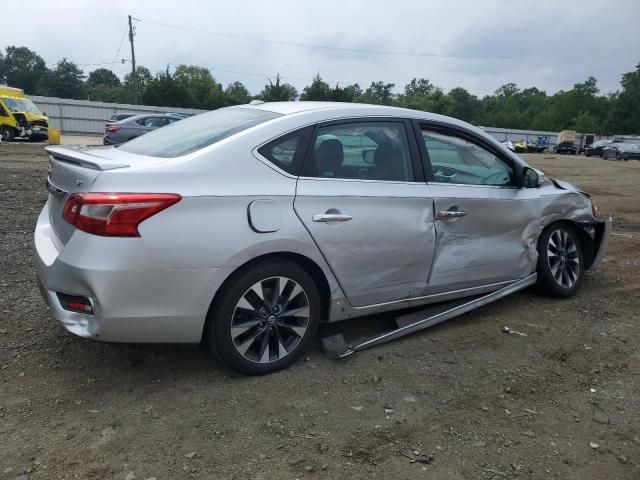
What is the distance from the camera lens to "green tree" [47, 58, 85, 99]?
86.6 metres

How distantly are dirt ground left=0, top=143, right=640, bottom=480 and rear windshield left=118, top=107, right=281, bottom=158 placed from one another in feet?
4.24

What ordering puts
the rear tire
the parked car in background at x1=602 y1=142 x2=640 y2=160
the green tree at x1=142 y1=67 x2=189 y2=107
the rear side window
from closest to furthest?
the rear side window
the rear tire
the parked car in background at x1=602 y1=142 x2=640 y2=160
the green tree at x1=142 y1=67 x2=189 y2=107

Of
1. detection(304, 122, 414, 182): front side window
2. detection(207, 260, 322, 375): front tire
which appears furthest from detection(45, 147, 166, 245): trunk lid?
detection(304, 122, 414, 182): front side window

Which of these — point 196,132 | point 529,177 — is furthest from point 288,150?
point 529,177

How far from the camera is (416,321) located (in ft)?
13.1

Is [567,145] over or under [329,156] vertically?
over

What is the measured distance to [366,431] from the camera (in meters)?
2.85

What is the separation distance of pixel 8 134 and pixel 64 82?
234ft

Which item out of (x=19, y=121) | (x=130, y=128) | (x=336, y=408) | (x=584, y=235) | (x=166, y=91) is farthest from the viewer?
(x=166, y=91)

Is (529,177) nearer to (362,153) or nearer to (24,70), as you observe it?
(362,153)

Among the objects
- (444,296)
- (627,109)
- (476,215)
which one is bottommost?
(444,296)

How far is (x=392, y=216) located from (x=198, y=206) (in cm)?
130

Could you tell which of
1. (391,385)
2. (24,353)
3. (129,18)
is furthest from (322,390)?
(129,18)

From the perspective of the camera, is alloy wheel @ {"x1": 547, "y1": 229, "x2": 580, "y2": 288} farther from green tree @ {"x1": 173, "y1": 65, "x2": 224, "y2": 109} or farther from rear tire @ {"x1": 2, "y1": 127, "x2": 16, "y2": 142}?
green tree @ {"x1": 173, "y1": 65, "x2": 224, "y2": 109}
